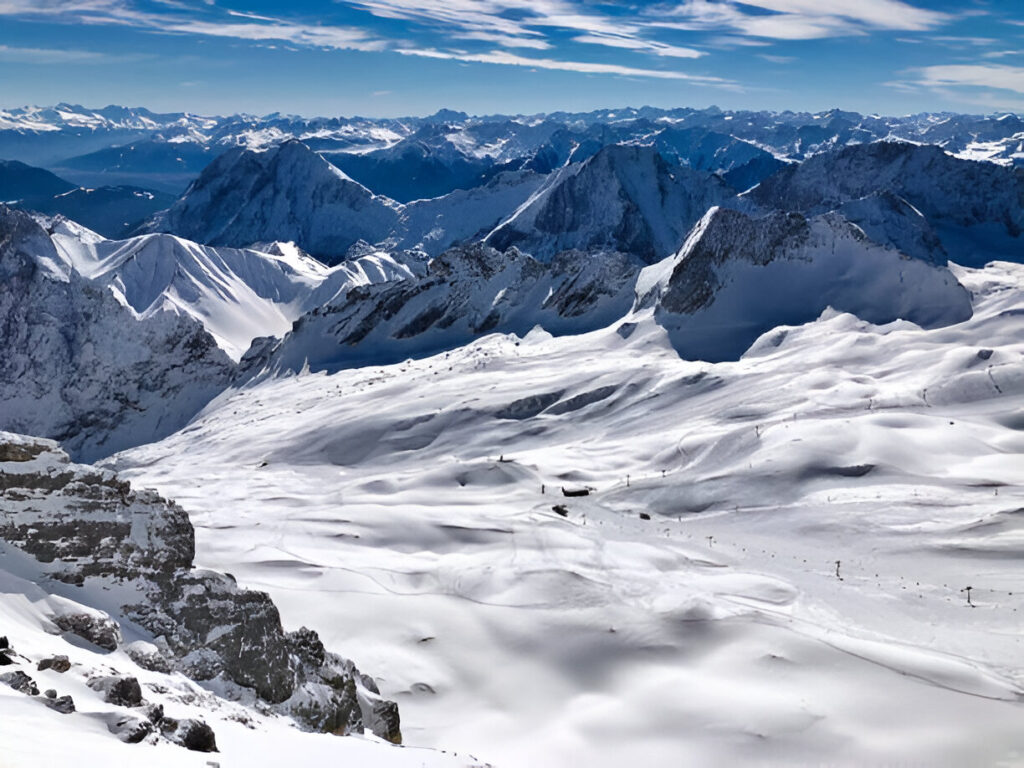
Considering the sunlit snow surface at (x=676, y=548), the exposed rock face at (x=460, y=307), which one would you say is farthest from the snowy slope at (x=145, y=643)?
the exposed rock face at (x=460, y=307)

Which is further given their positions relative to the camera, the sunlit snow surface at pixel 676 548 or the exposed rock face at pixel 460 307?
the exposed rock face at pixel 460 307

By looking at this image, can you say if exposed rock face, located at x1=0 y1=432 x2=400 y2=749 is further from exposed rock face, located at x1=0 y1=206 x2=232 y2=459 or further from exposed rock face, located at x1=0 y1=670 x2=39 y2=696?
exposed rock face, located at x1=0 y1=206 x2=232 y2=459

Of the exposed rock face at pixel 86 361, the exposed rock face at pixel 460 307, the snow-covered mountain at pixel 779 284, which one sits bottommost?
the exposed rock face at pixel 86 361

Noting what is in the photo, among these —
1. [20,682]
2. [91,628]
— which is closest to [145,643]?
[91,628]

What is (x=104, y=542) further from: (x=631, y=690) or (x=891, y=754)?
(x=891, y=754)

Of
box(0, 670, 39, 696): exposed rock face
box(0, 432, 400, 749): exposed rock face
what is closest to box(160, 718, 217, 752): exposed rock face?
box(0, 670, 39, 696): exposed rock face

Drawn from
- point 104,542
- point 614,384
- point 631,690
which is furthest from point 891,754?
point 614,384

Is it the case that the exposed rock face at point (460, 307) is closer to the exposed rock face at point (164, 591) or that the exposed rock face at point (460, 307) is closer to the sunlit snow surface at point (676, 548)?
the sunlit snow surface at point (676, 548)
